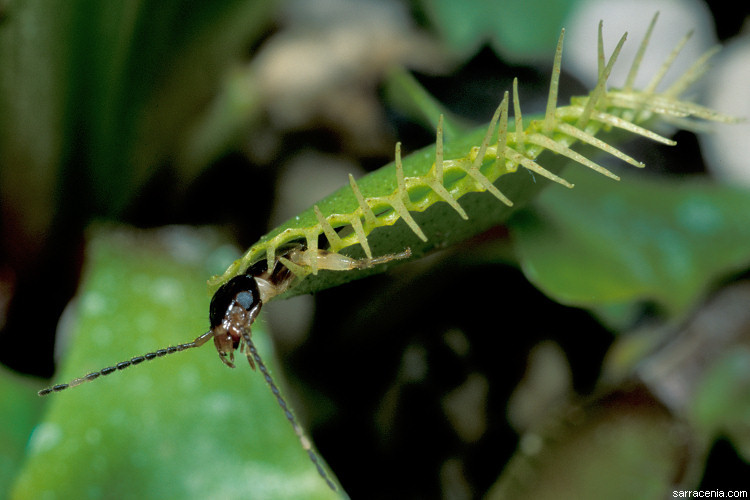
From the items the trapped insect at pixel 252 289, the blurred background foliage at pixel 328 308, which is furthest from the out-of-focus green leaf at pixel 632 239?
the trapped insect at pixel 252 289

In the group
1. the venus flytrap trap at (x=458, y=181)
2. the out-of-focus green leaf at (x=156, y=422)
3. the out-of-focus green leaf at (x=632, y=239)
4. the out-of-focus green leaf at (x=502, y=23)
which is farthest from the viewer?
the out-of-focus green leaf at (x=502, y=23)

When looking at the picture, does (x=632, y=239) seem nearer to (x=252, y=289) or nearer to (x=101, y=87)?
(x=252, y=289)

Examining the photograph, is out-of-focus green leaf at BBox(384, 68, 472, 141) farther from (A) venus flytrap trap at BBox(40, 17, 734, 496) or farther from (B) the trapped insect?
(B) the trapped insect

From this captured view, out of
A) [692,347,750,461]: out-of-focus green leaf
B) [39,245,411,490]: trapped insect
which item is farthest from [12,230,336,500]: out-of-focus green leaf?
[692,347,750,461]: out-of-focus green leaf

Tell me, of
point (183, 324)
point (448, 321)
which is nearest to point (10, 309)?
point (183, 324)

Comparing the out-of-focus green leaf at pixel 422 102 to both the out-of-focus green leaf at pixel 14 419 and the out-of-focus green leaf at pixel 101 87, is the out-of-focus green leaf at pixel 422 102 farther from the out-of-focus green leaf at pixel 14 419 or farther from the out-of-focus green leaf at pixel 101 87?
the out-of-focus green leaf at pixel 14 419
